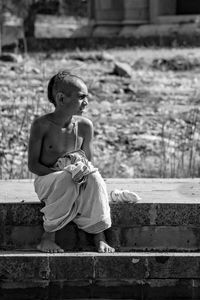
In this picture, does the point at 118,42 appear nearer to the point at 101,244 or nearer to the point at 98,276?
the point at 101,244

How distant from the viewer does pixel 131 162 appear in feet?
35.8

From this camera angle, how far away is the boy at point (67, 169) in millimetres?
5555

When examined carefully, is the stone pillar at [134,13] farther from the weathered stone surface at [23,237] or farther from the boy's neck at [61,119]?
the weathered stone surface at [23,237]

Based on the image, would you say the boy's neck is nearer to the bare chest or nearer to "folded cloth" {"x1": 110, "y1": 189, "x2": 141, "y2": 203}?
the bare chest

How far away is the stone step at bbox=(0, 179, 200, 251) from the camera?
5727mm

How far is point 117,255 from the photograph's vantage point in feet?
17.8

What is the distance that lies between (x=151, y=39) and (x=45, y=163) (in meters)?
18.5

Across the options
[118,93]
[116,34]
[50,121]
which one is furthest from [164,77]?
[50,121]

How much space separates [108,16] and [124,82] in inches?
458

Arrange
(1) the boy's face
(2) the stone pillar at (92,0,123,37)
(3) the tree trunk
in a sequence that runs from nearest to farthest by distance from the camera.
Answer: (1) the boy's face → (2) the stone pillar at (92,0,123,37) → (3) the tree trunk

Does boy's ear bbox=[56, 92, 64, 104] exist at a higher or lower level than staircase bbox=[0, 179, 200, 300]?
higher

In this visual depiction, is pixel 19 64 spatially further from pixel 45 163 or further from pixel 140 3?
pixel 45 163

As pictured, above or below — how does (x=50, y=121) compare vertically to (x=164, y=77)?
above

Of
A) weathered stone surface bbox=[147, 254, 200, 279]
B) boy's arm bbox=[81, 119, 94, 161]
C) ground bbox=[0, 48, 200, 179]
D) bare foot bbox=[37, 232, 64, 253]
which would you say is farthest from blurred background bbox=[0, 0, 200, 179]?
weathered stone surface bbox=[147, 254, 200, 279]
